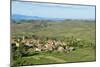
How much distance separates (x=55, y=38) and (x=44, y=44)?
17 centimetres

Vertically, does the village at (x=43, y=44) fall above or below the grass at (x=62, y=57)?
above

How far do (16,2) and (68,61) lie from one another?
40.3 inches

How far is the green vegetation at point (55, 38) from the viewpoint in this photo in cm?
262

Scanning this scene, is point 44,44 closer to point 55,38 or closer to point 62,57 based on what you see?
point 55,38

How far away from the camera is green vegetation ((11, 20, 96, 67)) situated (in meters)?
2.62

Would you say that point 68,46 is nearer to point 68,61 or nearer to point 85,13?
point 68,61

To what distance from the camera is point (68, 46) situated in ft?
9.39

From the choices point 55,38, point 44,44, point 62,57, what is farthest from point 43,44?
point 62,57

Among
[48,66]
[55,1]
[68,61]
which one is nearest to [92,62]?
[68,61]

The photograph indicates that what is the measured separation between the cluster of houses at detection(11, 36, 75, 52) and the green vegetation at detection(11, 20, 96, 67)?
13 mm

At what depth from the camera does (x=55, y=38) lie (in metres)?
2.80

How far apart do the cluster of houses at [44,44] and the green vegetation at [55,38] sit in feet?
0.04

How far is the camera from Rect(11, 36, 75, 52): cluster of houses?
2.63 meters

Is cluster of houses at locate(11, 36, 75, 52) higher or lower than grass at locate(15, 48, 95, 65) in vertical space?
higher
